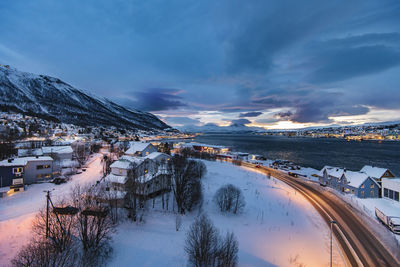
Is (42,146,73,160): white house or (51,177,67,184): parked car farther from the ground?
(42,146,73,160): white house

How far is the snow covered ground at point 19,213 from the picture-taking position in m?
17.8

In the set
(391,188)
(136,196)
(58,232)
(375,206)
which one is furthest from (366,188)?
(58,232)

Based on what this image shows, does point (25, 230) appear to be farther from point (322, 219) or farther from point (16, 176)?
point (322, 219)

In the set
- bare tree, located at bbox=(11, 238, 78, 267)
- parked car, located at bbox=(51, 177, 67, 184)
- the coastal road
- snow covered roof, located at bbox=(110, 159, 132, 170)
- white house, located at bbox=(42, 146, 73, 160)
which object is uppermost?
white house, located at bbox=(42, 146, 73, 160)

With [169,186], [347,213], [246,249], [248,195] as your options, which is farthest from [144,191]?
[347,213]

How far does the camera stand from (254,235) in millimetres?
23766

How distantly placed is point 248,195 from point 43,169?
45.7 meters

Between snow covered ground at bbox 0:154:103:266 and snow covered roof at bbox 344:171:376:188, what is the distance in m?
53.2

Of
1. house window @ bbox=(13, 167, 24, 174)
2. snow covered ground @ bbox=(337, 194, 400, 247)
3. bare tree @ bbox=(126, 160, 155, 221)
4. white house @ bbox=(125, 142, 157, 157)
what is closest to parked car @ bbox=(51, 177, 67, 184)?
house window @ bbox=(13, 167, 24, 174)

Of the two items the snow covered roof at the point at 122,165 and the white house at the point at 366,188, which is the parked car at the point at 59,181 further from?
the white house at the point at 366,188

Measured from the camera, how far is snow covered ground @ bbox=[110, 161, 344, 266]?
61.2 ft

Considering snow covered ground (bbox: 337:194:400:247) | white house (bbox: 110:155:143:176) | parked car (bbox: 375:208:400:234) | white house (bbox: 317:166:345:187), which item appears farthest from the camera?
white house (bbox: 317:166:345:187)

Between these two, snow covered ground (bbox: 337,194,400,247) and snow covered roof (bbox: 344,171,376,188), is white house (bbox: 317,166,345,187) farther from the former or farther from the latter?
snow covered ground (bbox: 337,194,400,247)

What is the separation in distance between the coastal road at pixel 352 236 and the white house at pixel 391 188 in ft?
29.6
